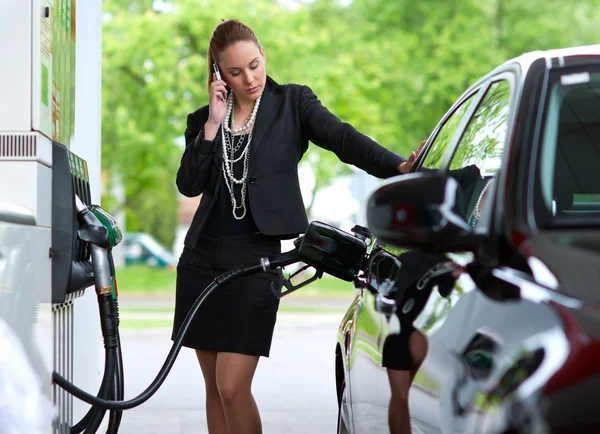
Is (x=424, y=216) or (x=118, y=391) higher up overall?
(x=424, y=216)

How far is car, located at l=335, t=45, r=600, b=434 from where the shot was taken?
1.52 m

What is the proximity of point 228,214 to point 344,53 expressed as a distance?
766 inches

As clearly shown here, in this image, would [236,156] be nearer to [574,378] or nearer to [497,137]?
[497,137]

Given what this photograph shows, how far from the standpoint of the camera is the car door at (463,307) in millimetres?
1796

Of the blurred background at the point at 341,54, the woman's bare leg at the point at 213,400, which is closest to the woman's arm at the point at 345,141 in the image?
the woman's bare leg at the point at 213,400

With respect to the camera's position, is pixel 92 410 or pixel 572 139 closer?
pixel 572 139

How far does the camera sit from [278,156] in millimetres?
3996

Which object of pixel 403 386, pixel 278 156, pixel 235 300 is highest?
pixel 278 156

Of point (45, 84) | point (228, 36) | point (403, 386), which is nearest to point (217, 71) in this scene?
point (228, 36)

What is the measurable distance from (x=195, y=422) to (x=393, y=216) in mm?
5130

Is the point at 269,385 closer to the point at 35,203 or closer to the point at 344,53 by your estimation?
the point at 35,203

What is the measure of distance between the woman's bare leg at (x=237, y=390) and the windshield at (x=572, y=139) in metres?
1.61

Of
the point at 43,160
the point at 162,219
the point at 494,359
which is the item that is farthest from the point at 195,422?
the point at 162,219

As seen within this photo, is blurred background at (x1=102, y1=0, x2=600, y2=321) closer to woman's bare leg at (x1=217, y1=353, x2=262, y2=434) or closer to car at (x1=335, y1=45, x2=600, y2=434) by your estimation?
woman's bare leg at (x1=217, y1=353, x2=262, y2=434)
